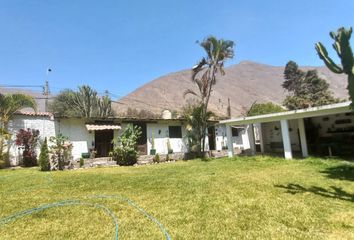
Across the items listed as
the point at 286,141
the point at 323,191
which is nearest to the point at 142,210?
the point at 323,191

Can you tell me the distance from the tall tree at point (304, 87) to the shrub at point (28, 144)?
37072 mm

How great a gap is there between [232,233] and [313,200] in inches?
131

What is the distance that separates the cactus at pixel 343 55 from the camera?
8.98 meters

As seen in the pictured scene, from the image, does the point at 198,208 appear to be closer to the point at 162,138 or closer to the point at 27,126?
the point at 162,138

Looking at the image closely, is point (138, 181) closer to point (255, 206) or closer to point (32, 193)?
point (32, 193)

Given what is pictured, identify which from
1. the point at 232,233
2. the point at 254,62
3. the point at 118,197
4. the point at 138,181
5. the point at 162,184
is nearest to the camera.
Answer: the point at 232,233

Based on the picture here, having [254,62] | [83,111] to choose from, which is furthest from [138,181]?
[254,62]

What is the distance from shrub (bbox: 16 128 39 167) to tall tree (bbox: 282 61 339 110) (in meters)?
37.1

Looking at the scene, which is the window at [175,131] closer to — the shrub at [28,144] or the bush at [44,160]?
the bush at [44,160]

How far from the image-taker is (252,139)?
20547 mm

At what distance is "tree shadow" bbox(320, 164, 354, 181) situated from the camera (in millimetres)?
9208

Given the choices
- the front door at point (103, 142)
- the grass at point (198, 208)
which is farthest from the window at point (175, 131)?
the grass at point (198, 208)

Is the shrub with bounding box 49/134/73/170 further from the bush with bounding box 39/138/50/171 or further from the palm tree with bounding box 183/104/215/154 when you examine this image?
the palm tree with bounding box 183/104/215/154

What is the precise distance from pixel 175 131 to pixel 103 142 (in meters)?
6.75
